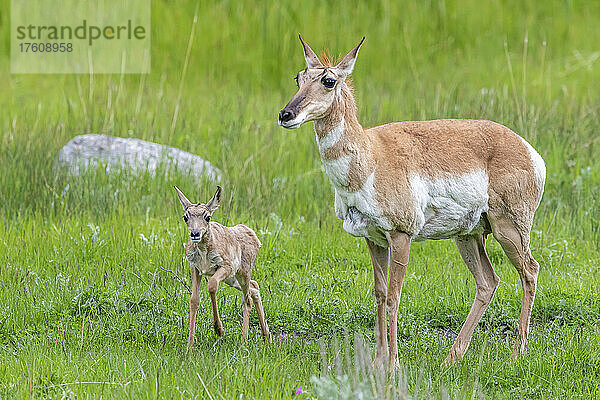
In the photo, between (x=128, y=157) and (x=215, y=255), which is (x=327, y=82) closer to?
(x=215, y=255)

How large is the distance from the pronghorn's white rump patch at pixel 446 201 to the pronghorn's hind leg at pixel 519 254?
0.26 m

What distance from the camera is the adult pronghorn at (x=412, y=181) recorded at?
5773mm

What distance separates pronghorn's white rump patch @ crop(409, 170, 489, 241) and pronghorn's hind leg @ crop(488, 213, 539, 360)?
264mm

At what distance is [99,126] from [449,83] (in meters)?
6.37

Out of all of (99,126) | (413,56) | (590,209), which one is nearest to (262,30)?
(413,56)

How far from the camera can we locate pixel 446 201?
6113 millimetres

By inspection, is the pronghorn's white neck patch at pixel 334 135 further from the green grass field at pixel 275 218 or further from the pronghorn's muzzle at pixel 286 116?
the green grass field at pixel 275 218

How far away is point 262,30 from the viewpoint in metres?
16.6

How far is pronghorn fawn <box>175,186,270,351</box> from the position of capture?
238 inches

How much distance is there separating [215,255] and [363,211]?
112 centimetres

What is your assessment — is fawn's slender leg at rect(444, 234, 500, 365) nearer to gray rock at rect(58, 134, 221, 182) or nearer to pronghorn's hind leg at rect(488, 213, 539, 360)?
pronghorn's hind leg at rect(488, 213, 539, 360)

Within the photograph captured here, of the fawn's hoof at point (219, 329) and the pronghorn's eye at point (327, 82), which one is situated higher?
the pronghorn's eye at point (327, 82)

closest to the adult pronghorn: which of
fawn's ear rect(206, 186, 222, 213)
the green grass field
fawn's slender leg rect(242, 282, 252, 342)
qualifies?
the green grass field

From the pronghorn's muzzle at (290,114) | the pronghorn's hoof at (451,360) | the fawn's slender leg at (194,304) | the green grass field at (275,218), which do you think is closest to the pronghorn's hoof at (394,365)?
the green grass field at (275,218)
